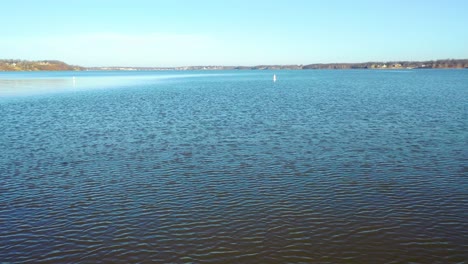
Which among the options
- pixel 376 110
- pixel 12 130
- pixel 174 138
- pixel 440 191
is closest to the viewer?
pixel 440 191

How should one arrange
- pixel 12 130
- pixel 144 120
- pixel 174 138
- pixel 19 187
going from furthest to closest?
pixel 144 120, pixel 12 130, pixel 174 138, pixel 19 187

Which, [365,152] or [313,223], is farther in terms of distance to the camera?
[365,152]

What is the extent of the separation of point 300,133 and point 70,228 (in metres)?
22.2

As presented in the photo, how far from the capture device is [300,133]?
34.1 m

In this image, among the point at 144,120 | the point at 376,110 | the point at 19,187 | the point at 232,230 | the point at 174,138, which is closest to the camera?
the point at 232,230

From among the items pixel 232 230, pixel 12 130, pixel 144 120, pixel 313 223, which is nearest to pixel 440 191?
pixel 313 223

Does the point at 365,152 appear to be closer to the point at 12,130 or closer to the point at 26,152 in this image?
the point at 26,152

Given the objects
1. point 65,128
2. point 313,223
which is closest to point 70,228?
point 313,223

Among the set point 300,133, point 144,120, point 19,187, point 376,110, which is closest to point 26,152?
point 19,187

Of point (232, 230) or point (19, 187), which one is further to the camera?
point (19, 187)

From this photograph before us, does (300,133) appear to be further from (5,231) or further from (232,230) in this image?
(5,231)

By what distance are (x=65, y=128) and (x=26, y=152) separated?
11.1 m

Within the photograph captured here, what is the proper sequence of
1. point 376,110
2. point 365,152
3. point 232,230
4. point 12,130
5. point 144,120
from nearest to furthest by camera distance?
1. point 232,230
2. point 365,152
3. point 12,130
4. point 144,120
5. point 376,110

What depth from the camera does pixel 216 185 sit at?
20703 mm
